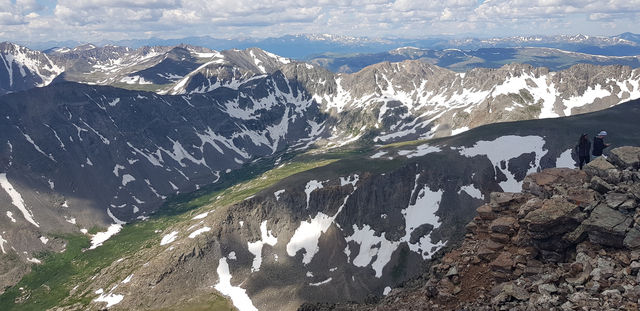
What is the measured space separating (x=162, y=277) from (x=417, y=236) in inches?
3964

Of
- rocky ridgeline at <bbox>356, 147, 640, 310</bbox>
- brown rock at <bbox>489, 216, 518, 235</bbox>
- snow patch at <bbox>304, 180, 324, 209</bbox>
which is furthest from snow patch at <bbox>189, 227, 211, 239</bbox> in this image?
brown rock at <bbox>489, 216, 518, 235</bbox>

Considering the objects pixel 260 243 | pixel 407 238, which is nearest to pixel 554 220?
pixel 407 238

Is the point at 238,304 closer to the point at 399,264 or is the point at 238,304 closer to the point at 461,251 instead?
the point at 399,264

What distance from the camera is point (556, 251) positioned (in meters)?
33.0

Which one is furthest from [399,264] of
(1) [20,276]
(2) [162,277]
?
(1) [20,276]

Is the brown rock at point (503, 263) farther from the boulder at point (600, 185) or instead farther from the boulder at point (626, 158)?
the boulder at point (626, 158)

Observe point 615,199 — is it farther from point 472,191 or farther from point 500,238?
point 472,191

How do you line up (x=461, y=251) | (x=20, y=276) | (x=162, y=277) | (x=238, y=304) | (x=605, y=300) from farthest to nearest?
(x=20, y=276), (x=162, y=277), (x=238, y=304), (x=461, y=251), (x=605, y=300)

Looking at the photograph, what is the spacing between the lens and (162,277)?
148m

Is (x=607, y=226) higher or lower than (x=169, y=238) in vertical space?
higher

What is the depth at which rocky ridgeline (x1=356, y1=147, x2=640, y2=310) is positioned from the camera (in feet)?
86.3

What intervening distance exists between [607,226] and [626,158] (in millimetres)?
12396

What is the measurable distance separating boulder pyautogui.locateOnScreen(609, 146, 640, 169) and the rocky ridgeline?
8 centimetres

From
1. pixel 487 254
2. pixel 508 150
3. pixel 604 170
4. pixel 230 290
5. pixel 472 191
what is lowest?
pixel 230 290
